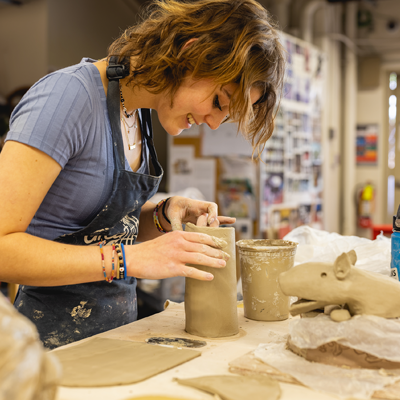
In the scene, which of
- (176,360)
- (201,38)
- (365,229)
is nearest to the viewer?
(176,360)

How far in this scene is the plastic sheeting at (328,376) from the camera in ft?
2.62

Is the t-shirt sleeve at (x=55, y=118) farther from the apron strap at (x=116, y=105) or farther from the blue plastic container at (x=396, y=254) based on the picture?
the blue plastic container at (x=396, y=254)

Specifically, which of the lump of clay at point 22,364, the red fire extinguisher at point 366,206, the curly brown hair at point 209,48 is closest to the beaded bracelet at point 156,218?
the curly brown hair at point 209,48

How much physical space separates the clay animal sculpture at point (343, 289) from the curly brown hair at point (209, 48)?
20.1 inches

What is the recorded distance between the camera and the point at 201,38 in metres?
1.15

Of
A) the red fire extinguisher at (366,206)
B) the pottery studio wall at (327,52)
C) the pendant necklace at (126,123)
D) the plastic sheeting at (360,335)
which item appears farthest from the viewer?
the red fire extinguisher at (366,206)

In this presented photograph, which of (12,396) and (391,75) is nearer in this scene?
(12,396)

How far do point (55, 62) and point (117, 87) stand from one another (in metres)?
3.00

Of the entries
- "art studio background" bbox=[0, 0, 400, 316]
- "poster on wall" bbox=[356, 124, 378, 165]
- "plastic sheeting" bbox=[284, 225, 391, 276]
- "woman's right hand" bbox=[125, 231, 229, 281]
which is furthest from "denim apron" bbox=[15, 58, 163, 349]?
"poster on wall" bbox=[356, 124, 378, 165]

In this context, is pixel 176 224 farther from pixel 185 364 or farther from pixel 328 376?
pixel 328 376

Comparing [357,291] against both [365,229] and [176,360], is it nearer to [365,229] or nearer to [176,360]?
[176,360]

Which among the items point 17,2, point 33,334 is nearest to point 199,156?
point 17,2

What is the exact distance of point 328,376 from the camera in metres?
0.85

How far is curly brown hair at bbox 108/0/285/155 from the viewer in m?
1.15
